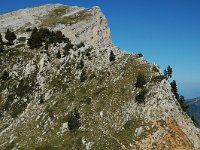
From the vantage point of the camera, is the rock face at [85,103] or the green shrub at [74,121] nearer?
the rock face at [85,103]

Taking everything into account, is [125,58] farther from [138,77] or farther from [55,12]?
[55,12]

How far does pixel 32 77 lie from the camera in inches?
3634

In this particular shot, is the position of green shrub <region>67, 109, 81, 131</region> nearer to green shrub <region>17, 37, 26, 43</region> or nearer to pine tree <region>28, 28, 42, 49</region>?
pine tree <region>28, 28, 42, 49</region>

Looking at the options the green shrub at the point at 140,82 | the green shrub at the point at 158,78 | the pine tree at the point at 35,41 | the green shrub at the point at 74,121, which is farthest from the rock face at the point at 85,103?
the pine tree at the point at 35,41

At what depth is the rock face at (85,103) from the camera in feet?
212

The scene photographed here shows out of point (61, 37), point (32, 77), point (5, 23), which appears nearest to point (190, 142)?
point (32, 77)

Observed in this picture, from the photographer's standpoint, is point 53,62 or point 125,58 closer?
point 125,58

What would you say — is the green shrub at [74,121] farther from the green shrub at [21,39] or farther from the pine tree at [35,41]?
the green shrub at [21,39]

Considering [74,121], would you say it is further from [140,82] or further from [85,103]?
[140,82]

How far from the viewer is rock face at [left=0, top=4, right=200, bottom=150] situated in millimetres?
64500

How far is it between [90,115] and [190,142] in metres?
20.3

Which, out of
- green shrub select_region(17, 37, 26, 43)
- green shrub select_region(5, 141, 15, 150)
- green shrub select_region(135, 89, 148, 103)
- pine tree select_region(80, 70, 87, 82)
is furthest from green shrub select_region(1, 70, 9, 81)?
green shrub select_region(135, 89, 148, 103)

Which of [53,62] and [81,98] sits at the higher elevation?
[53,62]

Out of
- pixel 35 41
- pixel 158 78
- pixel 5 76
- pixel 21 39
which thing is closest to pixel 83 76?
pixel 158 78
